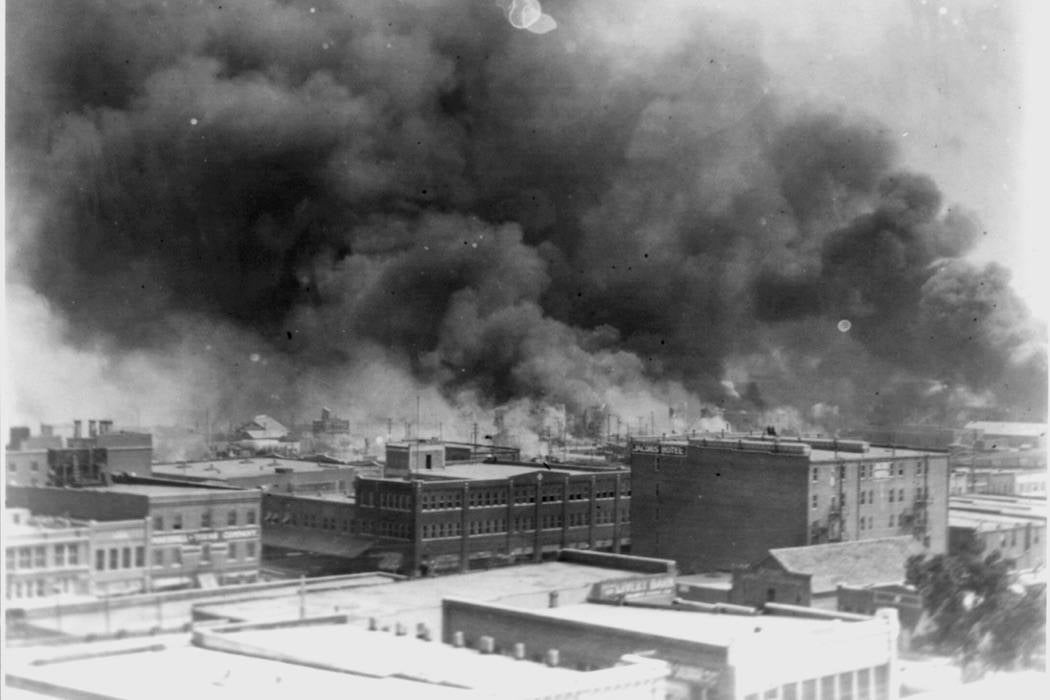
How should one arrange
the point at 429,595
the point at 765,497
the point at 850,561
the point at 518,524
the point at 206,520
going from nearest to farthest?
the point at 206,520, the point at 429,595, the point at 518,524, the point at 765,497, the point at 850,561

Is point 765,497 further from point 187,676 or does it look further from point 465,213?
point 187,676

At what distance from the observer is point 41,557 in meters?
5.25

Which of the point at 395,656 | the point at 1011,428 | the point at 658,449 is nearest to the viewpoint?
the point at 395,656

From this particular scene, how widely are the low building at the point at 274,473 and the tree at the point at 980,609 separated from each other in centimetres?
304

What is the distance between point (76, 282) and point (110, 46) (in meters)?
0.85

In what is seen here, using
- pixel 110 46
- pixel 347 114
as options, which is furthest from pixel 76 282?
pixel 347 114

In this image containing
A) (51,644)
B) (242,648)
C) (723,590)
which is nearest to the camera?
(51,644)

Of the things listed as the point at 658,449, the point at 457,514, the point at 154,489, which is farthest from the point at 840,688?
the point at 154,489

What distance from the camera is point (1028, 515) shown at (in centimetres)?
829

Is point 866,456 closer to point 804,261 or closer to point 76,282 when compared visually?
point 804,261

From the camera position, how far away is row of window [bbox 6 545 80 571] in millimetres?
5215

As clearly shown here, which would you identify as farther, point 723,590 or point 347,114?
point 723,590

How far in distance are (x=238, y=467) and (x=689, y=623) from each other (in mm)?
2118

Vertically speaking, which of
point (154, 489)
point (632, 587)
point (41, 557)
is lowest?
point (632, 587)
